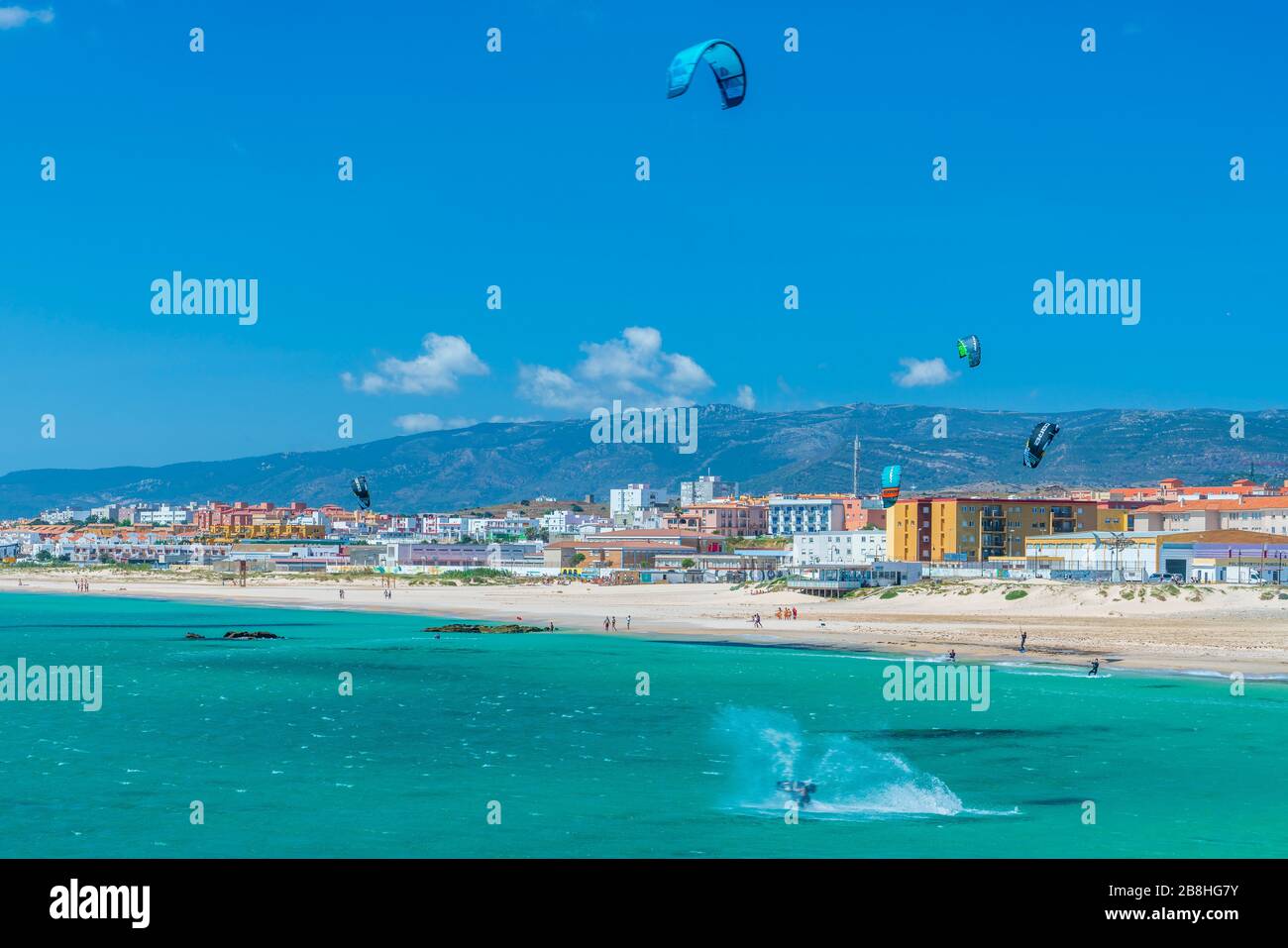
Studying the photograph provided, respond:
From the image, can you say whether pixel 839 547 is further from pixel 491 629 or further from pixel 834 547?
pixel 491 629

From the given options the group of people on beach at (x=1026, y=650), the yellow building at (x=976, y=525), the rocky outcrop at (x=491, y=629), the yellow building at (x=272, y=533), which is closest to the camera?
the group of people on beach at (x=1026, y=650)

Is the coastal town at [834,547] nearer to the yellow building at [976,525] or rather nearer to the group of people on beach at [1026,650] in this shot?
the yellow building at [976,525]

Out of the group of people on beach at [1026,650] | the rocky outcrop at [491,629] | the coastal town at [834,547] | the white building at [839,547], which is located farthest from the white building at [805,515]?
the group of people on beach at [1026,650]

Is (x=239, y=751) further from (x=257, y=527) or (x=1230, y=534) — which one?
(x=257, y=527)

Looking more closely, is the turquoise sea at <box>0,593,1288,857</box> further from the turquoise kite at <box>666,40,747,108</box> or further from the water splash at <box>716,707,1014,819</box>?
the turquoise kite at <box>666,40,747,108</box>

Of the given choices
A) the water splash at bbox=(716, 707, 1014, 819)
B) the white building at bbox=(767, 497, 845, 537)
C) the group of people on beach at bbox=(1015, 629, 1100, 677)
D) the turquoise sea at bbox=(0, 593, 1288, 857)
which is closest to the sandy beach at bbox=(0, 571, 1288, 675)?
the group of people on beach at bbox=(1015, 629, 1100, 677)
